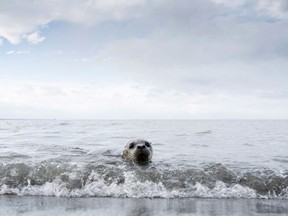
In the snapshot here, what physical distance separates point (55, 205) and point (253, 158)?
8.44 m

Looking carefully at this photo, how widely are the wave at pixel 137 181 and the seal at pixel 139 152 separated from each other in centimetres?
145

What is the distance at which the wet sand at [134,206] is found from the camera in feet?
19.7

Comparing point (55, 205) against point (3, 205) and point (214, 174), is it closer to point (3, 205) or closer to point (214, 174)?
point (3, 205)

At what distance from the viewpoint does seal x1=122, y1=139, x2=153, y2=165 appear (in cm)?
1127

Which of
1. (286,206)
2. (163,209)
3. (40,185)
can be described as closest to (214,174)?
(286,206)

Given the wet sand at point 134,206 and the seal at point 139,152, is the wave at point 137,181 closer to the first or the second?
the wet sand at point 134,206

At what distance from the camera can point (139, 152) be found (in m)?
11.3

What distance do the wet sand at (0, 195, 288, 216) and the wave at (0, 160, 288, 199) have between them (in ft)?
1.35

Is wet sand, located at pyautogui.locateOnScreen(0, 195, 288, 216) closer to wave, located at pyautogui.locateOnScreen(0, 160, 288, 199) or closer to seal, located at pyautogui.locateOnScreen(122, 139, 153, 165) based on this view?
wave, located at pyautogui.locateOnScreen(0, 160, 288, 199)

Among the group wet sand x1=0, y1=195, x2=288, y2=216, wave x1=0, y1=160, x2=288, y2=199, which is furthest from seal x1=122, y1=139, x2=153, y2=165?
wet sand x1=0, y1=195, x2=288, y2=216

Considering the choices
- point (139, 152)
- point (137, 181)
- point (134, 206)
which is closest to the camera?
point (134, 206)

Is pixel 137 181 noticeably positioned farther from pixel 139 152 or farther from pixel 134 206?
pixel 139 152

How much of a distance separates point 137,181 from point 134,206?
6.05 feet

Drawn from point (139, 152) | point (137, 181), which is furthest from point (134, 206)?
point (139, 152)
